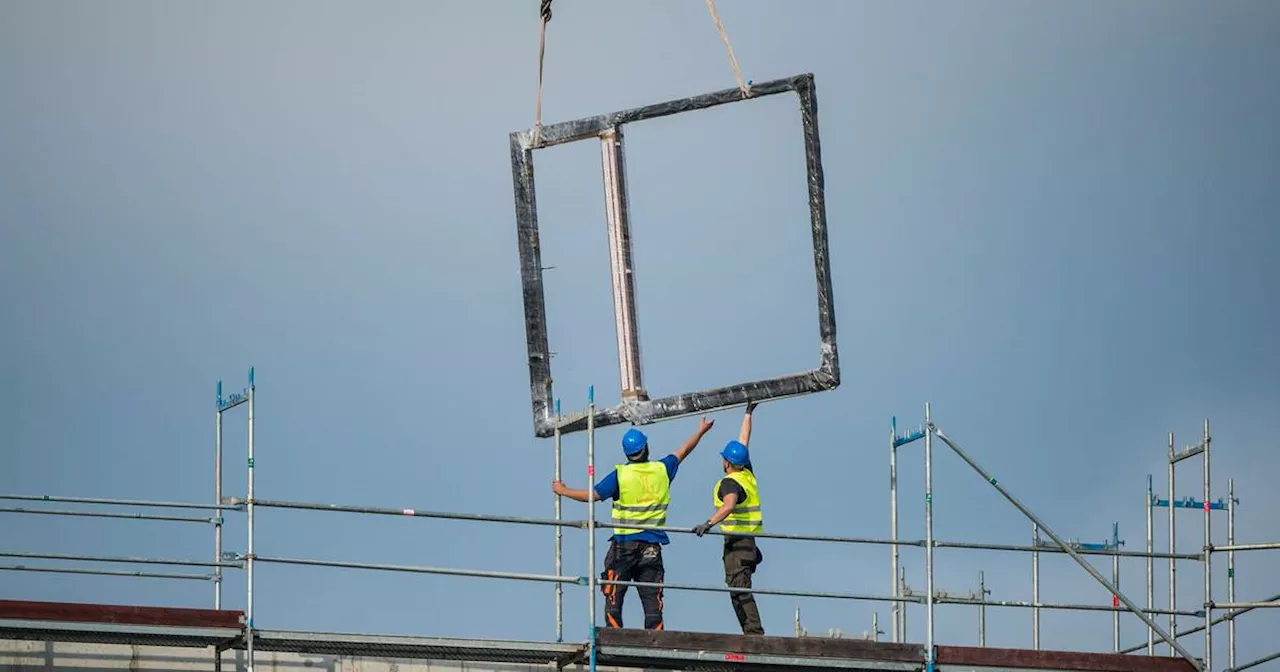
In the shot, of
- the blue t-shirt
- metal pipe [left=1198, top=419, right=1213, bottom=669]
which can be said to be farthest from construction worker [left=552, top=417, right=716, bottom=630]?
metal pipe [left=1198, top=419, right=1213, bottom=669]

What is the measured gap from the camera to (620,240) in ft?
72.8

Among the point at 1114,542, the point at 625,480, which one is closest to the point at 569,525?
the point at 625,480

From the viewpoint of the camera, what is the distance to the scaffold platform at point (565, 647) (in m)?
19.2

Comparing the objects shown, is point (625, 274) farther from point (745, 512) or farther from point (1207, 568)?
point (1207, 568)

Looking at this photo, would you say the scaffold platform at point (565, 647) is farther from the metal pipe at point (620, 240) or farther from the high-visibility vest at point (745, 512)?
the metal pipe at point (620, 240)

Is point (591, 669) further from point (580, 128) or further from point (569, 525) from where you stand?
point (580, 128)

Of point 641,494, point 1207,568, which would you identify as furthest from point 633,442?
point 1207,568

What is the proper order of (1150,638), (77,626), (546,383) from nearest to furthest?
(77,626), (546,383), (1150,638)

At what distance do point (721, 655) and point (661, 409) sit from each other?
8.53 ft

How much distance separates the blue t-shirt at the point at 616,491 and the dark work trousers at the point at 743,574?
579mm

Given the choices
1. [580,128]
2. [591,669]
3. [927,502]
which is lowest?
[591,669]

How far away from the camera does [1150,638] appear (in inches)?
944

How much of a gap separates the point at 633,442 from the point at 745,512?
3.77 feet

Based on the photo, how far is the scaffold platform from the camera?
63.2 ft
